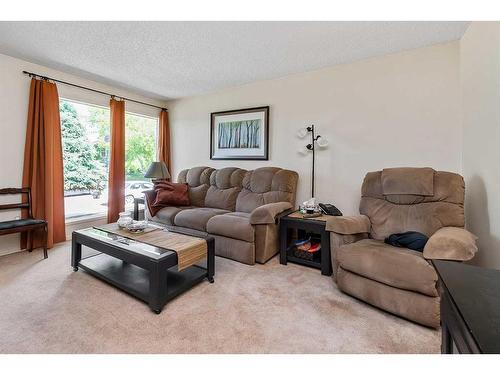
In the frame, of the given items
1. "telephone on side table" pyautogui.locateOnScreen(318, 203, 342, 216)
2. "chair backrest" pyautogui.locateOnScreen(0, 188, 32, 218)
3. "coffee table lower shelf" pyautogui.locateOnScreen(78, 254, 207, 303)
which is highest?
"chair backrest" pyautogui.locateOnScreen(0, 188, 32, 218)

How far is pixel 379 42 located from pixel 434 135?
42.8 inches

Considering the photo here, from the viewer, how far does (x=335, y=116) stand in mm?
3023

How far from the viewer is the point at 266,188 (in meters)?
3.24

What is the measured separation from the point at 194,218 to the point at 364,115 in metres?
2.35

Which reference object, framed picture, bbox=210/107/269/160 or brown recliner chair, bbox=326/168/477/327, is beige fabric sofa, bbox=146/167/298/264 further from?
brown recliner chair, bbox=326/168/477/327

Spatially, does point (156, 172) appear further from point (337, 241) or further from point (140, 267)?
point (337, 241)

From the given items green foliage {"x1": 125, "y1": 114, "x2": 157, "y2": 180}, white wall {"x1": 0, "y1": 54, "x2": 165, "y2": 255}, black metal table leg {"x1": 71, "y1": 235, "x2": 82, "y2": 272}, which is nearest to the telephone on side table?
black metal table leg {"x1": 71, "y1": 235, "x2": 82, "y2": 272}

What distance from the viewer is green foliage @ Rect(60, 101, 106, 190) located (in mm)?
3410

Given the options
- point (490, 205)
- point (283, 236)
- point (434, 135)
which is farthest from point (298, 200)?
point (490, 205)

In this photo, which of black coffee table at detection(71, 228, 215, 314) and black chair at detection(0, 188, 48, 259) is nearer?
black coffee table at detection(71, 228, 215, 314)

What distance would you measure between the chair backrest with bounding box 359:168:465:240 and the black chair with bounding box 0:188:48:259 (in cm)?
345

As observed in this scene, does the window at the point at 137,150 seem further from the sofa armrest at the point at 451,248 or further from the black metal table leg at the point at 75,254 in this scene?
the sofa armrest at the point at 451,248

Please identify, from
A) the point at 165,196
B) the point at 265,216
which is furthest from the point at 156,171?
the point at 265,216
